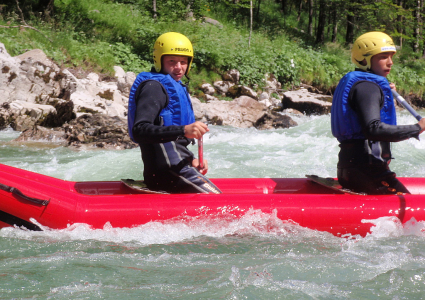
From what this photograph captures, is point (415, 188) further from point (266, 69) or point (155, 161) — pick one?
point (266, 69)

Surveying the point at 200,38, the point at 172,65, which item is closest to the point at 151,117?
the point at 172,65

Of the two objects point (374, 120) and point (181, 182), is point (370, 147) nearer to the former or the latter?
point (374, 120)

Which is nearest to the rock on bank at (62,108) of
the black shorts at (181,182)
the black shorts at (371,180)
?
the black shorts at (181,182)

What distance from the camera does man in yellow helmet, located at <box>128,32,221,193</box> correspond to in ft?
8.63

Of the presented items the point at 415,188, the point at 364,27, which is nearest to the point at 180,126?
the point at 415,188

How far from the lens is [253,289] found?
2.44 meters

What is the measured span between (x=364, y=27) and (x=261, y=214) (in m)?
17.9

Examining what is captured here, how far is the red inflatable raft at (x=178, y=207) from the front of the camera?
2955mm

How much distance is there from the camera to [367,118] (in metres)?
2.76

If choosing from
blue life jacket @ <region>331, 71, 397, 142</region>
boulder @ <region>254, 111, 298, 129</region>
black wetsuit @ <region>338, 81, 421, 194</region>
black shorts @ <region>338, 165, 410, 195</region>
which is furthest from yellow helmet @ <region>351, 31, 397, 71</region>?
boulder @ <region>254, 111, 298, 129</region>

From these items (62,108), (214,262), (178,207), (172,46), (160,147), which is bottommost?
(214,262)

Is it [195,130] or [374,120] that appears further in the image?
[374,120]

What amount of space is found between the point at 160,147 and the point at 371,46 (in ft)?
5.14

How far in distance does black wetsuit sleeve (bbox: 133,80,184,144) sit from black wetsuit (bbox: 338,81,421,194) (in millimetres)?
1153
